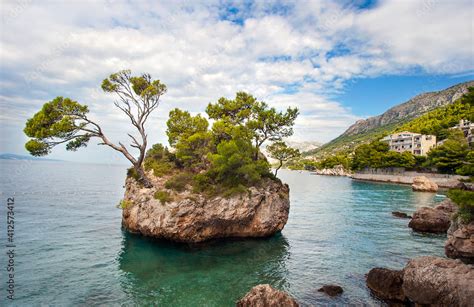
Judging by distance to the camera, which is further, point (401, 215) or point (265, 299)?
point (401, 215)

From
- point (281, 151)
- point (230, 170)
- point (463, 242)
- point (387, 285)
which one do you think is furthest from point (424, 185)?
point (387, 285)

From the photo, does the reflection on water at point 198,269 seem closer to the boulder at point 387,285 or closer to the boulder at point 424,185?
the boulder at point 387,285

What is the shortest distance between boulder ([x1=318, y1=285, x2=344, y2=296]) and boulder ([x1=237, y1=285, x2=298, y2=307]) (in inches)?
159

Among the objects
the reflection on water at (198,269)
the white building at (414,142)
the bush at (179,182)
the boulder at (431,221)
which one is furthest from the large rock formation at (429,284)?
the white building at (414,142)

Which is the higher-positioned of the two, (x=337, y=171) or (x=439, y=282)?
(x=337, y=171)

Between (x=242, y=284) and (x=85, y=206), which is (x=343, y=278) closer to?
(x=242, y=284)

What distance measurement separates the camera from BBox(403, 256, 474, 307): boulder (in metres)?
14.5

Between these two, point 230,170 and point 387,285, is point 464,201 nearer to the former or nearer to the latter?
point 387,285

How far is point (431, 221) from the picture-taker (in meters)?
34.3

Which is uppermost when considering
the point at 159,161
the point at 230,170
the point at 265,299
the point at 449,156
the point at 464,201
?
the point at 449,156

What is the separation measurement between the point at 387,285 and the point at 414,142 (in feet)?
415

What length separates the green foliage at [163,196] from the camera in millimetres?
26297

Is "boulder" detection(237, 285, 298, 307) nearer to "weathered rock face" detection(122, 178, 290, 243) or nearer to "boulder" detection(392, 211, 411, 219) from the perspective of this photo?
"weathered rock face" detection(122, 178, 290, 243)

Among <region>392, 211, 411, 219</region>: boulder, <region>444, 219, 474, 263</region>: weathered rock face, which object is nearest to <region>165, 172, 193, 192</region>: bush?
<region>444, 219, 474, 263</region>: weathered rock face
